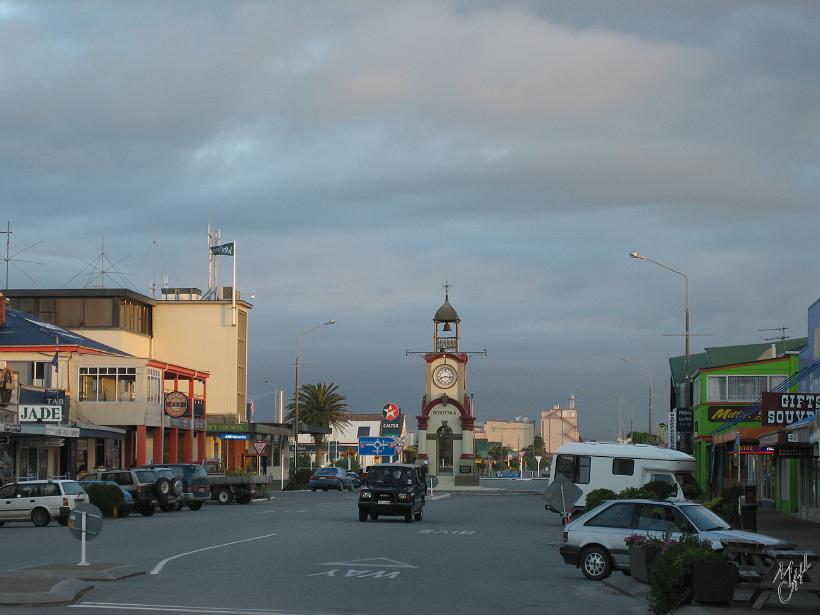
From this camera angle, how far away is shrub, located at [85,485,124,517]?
39906 mm

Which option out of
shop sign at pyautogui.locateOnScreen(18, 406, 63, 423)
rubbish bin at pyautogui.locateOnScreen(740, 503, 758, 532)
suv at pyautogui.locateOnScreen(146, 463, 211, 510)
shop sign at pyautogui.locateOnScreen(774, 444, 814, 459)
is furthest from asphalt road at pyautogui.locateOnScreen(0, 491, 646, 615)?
shop sign at pyautogui.locateOnScreen(18, 406, 63, 423)

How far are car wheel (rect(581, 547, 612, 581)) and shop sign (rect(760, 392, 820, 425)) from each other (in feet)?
43.3

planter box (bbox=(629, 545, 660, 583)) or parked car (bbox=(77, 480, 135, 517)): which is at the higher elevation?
planter box (bbox=(629, 545, 660, 583))

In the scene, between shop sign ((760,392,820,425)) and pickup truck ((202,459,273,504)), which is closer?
shop sign ((760,392,820,425))

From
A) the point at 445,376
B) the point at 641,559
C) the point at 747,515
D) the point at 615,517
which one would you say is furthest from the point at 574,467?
the point at 445,376

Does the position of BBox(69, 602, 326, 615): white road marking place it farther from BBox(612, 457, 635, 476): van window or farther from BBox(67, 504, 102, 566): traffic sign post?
BBox(612, 457, 635, 476): van window

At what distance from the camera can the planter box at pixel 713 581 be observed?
15875 millimetres

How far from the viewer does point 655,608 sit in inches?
626

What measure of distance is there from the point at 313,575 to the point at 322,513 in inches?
947

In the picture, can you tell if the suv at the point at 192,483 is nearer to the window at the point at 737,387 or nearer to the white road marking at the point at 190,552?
the white road marking at the point at 190,552

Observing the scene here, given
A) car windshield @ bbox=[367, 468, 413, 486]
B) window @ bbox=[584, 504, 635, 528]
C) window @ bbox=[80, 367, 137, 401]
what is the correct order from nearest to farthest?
window @ bbox=[584, 504, 635, 528], car windshield @ bbox=[367, 468, 413, 486], window @ bbox=[80, 367, 137, 401]

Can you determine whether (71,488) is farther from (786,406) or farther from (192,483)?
(786,406)

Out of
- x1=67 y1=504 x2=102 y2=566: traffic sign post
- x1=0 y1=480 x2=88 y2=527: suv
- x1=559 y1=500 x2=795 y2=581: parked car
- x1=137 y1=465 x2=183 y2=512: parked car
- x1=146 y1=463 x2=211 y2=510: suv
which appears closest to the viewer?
x1=67 y1=504 x2=102 y2=566: traffic sign post

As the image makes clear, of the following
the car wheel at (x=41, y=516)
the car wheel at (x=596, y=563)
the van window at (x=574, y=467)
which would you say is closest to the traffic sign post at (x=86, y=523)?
the car wheel at (x=596, y=563)
